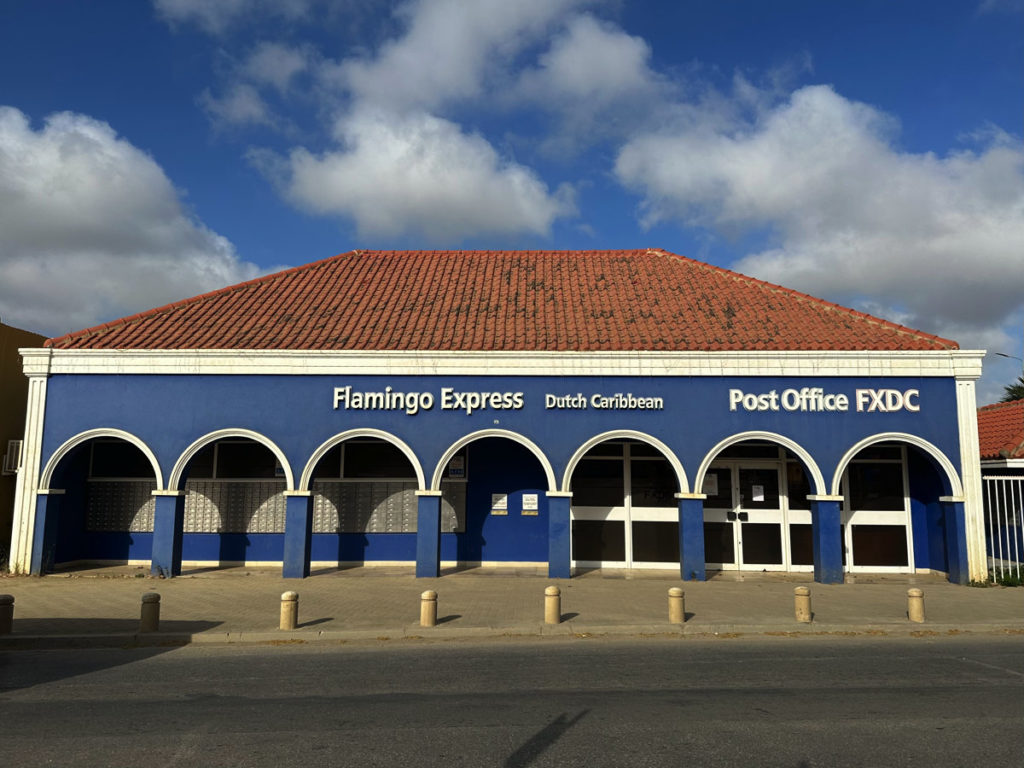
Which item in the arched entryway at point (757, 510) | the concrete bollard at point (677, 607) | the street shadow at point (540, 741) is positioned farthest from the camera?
the arched entryway at point (757, 510)

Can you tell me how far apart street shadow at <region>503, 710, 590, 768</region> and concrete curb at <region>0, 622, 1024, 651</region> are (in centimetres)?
348

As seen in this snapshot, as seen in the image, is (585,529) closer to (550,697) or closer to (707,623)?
(707,623)

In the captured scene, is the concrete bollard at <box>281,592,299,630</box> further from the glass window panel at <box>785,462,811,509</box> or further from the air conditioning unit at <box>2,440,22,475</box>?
the glass window panel at <box>785,462,811,509</box>

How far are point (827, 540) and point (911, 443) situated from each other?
2.68m

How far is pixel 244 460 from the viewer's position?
53.1 ft

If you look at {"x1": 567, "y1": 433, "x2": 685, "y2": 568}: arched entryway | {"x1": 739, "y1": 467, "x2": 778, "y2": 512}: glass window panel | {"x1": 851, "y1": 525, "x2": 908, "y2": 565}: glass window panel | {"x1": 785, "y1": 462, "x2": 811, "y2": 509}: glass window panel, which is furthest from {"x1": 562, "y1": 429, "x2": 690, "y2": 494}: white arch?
{"x1": 851, "y1": 525, "x2": 908, "y2": 565}: glass window panel

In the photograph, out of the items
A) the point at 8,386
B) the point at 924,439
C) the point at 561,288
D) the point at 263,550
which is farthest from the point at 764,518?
the point at 8,386

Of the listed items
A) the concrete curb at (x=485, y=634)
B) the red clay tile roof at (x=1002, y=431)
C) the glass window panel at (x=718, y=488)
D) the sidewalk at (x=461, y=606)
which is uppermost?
the red clay tile roof at (x=1002, y=431)

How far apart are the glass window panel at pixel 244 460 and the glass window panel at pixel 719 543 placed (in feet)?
32.9

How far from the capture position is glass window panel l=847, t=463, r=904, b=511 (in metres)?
15.4

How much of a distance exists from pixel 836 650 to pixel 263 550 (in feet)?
39.5

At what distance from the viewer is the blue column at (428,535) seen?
1409 cm

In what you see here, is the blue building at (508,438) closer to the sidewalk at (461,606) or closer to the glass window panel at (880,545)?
the glass window panel at (880,545)

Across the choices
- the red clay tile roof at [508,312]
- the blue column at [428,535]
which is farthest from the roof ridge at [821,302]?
the blue column at [428,535]
